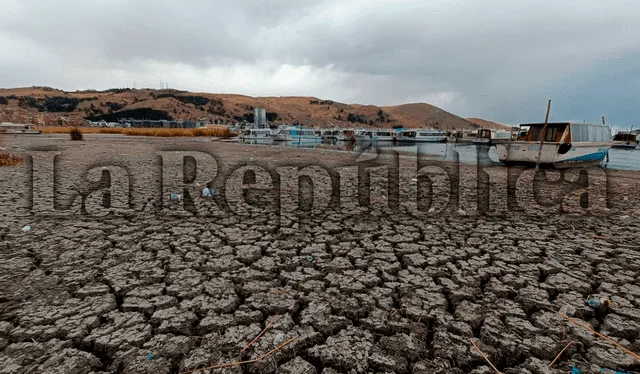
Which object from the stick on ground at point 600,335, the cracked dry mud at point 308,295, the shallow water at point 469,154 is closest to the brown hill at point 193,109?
the shallow water at point 469,154

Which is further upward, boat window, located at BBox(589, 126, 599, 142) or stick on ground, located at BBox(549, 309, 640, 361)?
boat window, located at BBox(589, 126, 599, 142)

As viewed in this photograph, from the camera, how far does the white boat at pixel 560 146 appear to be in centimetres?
1354

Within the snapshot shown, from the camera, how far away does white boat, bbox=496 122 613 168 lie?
13.5 metres

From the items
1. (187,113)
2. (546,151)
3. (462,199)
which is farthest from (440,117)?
(462,199)

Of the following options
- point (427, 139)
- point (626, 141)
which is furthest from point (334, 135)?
point (626, 141)

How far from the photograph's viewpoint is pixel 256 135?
37.5m

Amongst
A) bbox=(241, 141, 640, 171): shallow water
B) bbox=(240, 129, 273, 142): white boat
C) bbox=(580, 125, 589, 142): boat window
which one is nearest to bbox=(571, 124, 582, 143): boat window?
bbox=(580, 125, 589, 142): boat window

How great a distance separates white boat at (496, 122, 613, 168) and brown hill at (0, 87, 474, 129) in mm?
67456

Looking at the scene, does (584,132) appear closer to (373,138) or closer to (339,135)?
(373,138)

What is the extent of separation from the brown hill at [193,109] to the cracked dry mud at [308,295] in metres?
65.5

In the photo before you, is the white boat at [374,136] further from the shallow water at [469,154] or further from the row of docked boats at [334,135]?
the shallow water at [469,154]

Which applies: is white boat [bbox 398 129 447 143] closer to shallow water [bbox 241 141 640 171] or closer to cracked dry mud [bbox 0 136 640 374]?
shallow water [bbox 241 141 640 171]

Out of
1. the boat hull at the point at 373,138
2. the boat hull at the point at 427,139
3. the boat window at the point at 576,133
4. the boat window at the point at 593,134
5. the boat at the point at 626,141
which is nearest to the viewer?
the boat window at the point at 576,133

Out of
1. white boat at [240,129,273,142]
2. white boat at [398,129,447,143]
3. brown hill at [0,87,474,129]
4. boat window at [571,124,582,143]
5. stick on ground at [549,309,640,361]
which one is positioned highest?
brown hill at [0,87,474,129]
